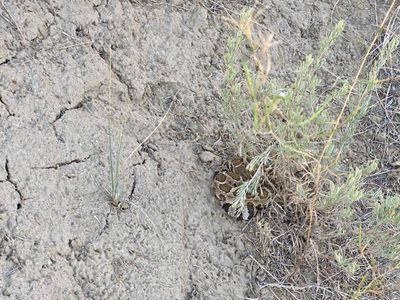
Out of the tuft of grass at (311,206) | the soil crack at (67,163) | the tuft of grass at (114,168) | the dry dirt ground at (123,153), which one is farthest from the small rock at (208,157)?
the soil crack at (67,163)

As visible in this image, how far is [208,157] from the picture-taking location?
3609 millimetres

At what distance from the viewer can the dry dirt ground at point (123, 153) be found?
296cm

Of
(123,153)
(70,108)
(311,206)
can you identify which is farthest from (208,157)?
(70,108)

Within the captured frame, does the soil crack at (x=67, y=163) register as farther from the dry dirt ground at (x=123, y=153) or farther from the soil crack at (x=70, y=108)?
the soil crack at (x=70, y=108)

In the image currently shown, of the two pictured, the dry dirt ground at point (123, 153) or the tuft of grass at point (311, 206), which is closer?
the dry dirt ground at point (123, 153)

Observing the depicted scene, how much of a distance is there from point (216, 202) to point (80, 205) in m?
0.77

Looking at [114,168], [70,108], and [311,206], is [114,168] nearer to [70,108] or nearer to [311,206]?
[70,108]

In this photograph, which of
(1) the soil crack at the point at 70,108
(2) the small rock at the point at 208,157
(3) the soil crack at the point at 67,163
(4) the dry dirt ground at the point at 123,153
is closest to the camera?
(4) the dry dirt ground at the point at 123,153

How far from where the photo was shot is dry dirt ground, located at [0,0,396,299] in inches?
116

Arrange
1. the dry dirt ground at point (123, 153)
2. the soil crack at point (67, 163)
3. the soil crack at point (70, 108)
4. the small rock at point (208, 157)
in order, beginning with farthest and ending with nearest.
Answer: the small rock at point (208, 157) < the soil crack at point (70, 108) < the soil crack at point (67, 163) < the dry dirt ground at point (123, 153)

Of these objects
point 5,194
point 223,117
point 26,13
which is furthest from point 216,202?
point 26,13

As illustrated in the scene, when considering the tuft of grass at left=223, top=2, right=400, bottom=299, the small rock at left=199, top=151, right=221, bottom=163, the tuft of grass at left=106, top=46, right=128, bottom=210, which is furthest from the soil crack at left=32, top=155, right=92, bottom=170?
the tuft of grass at left=223, top=2, right=400, bottom=299

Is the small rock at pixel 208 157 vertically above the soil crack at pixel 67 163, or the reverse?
the soil crack at pixel 67 163

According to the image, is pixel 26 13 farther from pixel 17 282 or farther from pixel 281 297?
pixel 281 297
